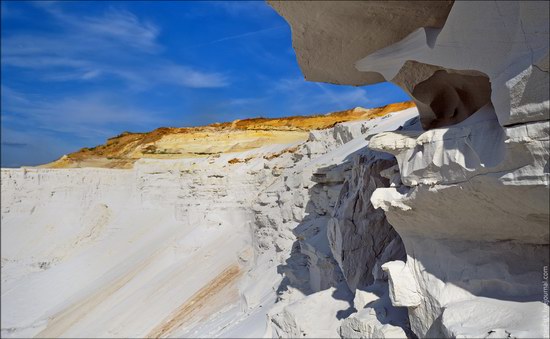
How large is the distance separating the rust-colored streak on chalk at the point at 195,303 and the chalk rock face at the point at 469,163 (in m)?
7.75

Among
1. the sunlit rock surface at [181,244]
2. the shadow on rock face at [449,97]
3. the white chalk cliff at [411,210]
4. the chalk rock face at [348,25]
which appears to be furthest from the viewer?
the sunlit rock surface at [181,244]

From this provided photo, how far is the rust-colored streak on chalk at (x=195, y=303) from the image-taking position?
36.7 ft

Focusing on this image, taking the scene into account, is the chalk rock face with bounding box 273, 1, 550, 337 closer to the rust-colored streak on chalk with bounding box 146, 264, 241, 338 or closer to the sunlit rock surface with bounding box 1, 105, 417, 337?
the sunlit rock surface with bounding box 1, 105, 417, 337

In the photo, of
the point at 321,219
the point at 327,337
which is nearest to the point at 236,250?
the point at 321,219

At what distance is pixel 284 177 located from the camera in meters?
12.8

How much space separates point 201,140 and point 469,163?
29.9 metres

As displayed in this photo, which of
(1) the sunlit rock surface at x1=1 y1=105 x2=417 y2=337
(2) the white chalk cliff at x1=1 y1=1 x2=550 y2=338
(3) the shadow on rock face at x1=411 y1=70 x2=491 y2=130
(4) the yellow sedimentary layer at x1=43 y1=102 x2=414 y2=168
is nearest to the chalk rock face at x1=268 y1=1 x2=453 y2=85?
(2) the white chalk cliff at x1=1 y1=1 x2=550 y2=338

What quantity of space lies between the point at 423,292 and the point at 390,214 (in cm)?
86

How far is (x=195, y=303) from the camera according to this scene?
1209 cm

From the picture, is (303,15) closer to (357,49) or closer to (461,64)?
(357,49)

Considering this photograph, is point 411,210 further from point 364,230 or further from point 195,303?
point 195,303

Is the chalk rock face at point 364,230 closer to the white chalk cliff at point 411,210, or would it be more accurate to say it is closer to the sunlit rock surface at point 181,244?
Result: the white chalk cliff at point 411,210

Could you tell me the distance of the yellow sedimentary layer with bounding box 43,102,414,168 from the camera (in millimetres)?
29609

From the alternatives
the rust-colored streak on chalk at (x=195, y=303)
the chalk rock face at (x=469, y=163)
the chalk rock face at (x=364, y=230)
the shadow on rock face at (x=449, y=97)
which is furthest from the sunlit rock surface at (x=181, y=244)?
the shadow on rock face at (x=449, y=97)
